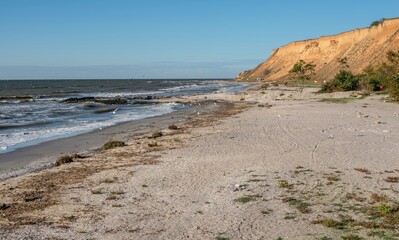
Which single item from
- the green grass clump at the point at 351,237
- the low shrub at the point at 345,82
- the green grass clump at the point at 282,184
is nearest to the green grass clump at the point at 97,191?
the green grass clump at the point at 282,184

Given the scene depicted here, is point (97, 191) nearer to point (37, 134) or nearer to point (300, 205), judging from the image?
point (300, 205)

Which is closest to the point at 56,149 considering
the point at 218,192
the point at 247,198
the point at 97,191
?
the point at 97,191

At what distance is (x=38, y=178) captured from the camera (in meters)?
11.0

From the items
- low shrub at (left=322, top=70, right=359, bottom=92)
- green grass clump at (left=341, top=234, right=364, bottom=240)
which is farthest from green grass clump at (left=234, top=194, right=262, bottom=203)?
low shrub at (left=322, top=70, right=359, bottom=92)

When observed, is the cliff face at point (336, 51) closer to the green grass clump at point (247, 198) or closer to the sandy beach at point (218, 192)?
the sandy beach at point (218, 192)

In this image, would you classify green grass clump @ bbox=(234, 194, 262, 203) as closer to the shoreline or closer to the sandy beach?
the sandy beach

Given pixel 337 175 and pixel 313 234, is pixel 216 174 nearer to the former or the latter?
pixel 337 175

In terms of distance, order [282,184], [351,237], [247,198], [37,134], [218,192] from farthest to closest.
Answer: [37,134]
[282,184]
[218,192]
[247,198]
[351,237]

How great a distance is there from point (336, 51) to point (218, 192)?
283ft

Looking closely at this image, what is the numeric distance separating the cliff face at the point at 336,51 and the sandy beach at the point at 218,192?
51859mm

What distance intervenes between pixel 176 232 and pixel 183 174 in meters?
3.89

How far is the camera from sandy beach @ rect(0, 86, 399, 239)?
7.34 metres

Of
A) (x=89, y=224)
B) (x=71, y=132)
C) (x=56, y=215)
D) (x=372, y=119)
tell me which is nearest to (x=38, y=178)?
(x=56, y=215)

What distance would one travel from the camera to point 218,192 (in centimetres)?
950
